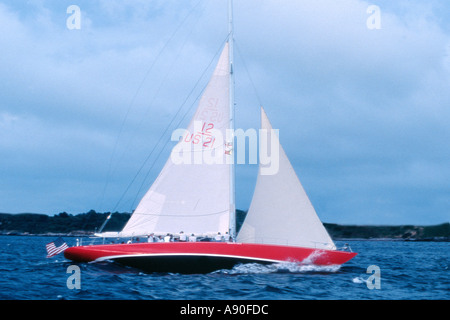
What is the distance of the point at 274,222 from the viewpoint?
1941cm

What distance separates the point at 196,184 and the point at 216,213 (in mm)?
1609

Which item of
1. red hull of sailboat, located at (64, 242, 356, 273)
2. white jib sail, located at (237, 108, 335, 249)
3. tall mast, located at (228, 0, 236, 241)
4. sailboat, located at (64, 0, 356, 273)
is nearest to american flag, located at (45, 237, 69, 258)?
sailboat, located at (64, 0, 356, 273)

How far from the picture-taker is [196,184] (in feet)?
66.0

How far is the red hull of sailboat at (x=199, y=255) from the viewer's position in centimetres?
1822

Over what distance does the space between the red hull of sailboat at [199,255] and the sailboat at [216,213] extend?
0.14ft

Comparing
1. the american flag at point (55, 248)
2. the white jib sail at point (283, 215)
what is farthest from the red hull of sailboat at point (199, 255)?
the american flag at point (55, 248)

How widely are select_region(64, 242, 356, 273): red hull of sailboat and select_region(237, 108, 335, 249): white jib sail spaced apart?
26.7 inches

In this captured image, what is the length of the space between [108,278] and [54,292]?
3.00 metres

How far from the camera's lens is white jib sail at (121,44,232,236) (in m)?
20.0

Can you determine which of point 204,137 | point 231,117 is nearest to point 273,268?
point 204,137

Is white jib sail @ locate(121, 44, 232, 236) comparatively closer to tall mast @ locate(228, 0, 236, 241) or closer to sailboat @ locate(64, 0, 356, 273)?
sailboat @ locate(64, 0, 356, 273)

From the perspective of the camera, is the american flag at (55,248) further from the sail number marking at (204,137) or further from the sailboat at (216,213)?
the sail number marking at (204,137)
